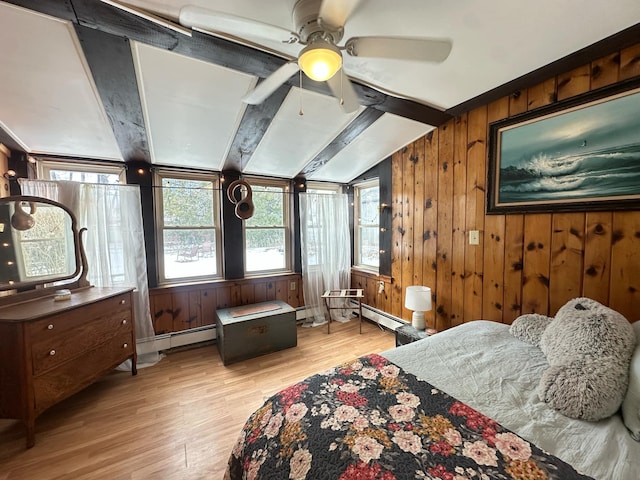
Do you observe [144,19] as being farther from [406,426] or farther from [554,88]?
[554,88]

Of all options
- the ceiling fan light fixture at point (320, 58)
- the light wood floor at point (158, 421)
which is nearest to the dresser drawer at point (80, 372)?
the light wood floor at point (158, 421)

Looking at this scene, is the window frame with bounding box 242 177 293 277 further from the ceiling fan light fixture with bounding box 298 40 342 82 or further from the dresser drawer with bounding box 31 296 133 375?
the ceiling fan light fixture with bounding box 298 40 342 82

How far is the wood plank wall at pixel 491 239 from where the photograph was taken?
1.55 metres

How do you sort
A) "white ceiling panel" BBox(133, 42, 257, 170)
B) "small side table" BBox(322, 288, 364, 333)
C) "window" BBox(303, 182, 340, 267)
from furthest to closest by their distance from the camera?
"window" BBox(303, 182, 340, 267) → "small side table" BBox(322, 288, 364, 333) → "white ceiling panel" BBox(133, 42, 257, 170)

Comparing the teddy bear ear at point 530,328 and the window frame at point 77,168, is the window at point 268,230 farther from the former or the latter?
the teddy bear ear at point 530,328

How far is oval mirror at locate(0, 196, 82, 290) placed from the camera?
1.92 m

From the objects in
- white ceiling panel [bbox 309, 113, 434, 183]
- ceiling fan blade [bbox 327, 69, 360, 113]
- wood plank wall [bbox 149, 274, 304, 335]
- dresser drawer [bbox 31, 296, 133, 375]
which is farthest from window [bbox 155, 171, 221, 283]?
ceiling fan blade [bbox 327, 69, 360, 113]

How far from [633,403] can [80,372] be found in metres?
3.13

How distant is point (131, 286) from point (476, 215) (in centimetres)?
331

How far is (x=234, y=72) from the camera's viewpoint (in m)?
1.71

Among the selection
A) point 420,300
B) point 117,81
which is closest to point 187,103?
point 117,81

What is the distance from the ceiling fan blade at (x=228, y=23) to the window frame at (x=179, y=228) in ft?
7.00

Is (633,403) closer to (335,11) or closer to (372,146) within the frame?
(335,11)

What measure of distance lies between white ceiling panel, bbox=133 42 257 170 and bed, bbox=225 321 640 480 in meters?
1.97
